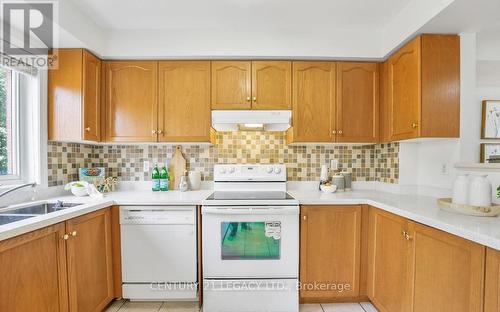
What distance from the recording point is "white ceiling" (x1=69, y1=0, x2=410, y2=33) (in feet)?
5.61

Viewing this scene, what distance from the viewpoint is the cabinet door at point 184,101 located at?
2.10 m

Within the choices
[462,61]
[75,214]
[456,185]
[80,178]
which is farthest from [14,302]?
[462,61]

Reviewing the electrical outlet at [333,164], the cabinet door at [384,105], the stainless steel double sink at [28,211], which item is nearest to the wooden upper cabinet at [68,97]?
the stainless steel double sink at [28,211]

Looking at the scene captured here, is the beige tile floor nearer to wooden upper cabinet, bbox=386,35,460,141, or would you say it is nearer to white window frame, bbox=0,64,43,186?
white window frame, bbox=0,64,43,186

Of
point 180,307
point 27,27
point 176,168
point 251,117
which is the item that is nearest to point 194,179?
point 176,168

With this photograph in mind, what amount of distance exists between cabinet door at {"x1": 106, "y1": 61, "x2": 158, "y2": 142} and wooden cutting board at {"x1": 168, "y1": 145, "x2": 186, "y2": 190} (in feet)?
1.09

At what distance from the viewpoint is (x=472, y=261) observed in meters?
1.01

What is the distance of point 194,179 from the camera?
233 cm

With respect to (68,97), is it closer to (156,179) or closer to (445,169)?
(156,179)

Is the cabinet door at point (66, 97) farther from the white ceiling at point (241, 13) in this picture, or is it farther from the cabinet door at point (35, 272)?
the cabinet door at point (35, 272)

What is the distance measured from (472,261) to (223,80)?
1.95 m

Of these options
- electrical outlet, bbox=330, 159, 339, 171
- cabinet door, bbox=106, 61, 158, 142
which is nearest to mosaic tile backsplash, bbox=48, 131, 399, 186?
electrical outlet, bbox=330, 159, 339, 171

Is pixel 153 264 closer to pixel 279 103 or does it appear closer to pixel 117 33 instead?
pixel 279 103

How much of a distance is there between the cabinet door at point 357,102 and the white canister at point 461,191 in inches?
31.3
